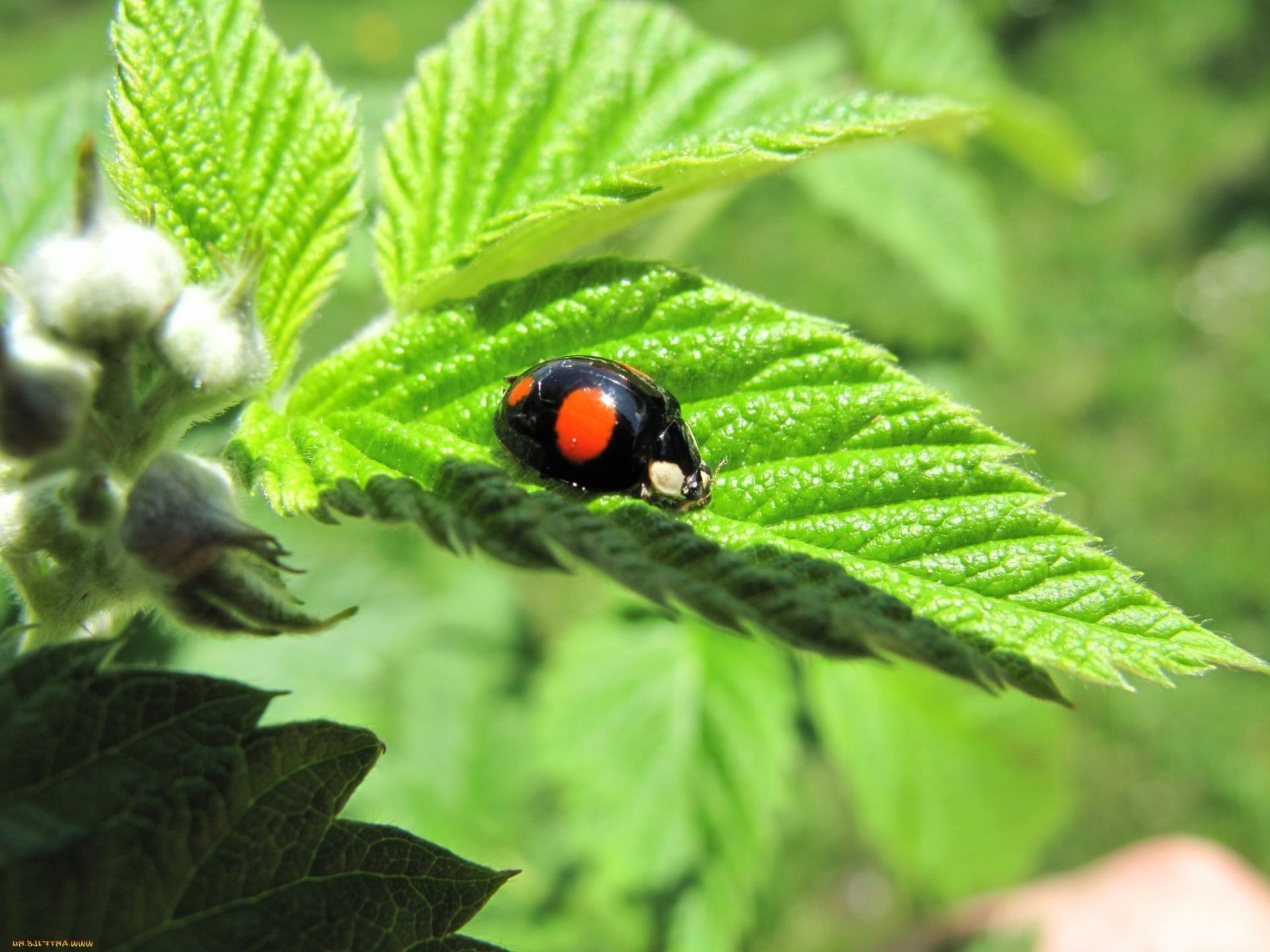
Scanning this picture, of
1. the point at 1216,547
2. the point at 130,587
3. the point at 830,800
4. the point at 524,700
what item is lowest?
the point at 130,587

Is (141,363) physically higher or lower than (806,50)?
lower

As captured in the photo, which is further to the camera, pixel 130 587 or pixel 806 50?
pixel 806 50

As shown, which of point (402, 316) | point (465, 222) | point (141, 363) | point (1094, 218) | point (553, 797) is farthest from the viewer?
point (1094, 218)

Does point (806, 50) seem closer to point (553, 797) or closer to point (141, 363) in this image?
point (553, 797)

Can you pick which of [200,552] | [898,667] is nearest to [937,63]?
[898,667]

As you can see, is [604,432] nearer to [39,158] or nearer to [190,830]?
[190,830]

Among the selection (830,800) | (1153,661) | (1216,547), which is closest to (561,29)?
(1153,661)

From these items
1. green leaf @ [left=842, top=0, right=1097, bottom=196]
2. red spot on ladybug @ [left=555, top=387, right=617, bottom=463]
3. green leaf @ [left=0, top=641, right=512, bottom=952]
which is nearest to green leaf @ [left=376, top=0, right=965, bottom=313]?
red spot on ladybug @ [left=555, top=387, right=617, bottom=463]

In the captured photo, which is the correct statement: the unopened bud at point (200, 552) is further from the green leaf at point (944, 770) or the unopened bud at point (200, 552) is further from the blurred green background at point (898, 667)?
the green leaf at point (944, 770)
